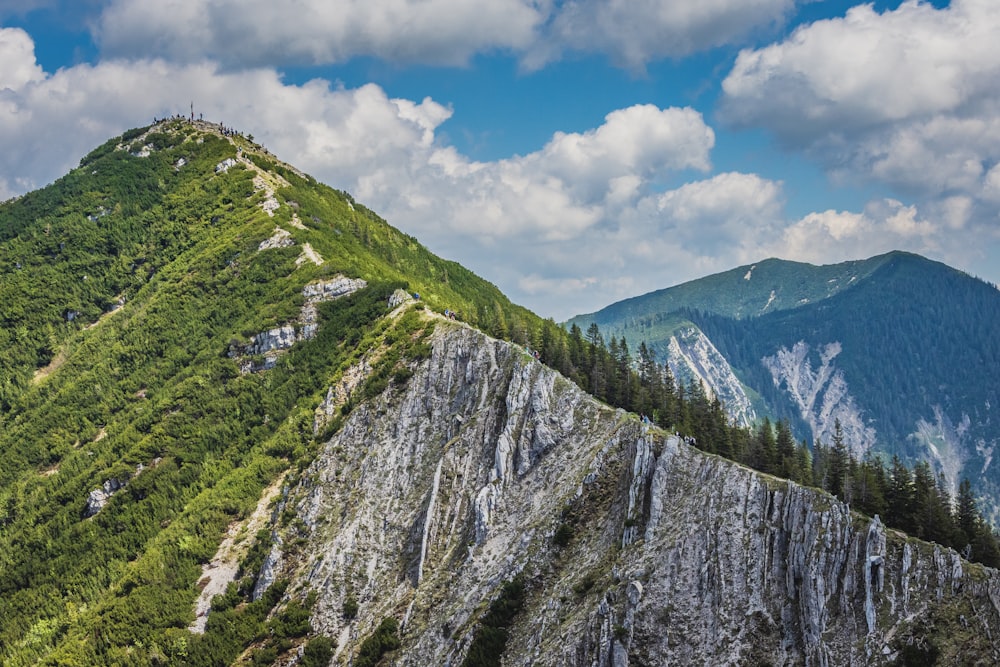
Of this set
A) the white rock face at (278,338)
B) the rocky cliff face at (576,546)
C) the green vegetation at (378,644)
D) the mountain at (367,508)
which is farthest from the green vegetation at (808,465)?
the white rock face at (278,338)

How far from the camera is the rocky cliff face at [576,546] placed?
49812 mm

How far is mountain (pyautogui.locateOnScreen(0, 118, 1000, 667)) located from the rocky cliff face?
0.23m

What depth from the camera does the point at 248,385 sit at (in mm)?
116812

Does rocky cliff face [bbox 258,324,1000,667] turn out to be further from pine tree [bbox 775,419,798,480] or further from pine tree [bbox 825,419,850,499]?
pine tree [bbox 825,419,850,499]

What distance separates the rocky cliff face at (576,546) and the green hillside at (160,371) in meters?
8.07

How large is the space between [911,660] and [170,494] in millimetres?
90909

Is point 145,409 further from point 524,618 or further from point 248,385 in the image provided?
point 524,618

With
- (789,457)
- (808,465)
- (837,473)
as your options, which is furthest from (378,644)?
(808,465)

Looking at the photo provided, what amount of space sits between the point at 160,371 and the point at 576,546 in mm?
93020

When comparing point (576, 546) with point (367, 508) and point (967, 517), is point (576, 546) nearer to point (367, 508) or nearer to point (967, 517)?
point (367, 508)

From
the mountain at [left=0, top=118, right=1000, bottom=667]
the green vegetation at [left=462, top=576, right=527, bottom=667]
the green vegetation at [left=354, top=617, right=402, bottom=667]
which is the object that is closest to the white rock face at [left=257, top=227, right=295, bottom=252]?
the mountain at [left=0, top=118, right=1000, bottom=667]

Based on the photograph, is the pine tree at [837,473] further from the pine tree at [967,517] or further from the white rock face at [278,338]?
the white rock face at [278,338]

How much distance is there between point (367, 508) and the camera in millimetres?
86750

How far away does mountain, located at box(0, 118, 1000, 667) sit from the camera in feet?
177
